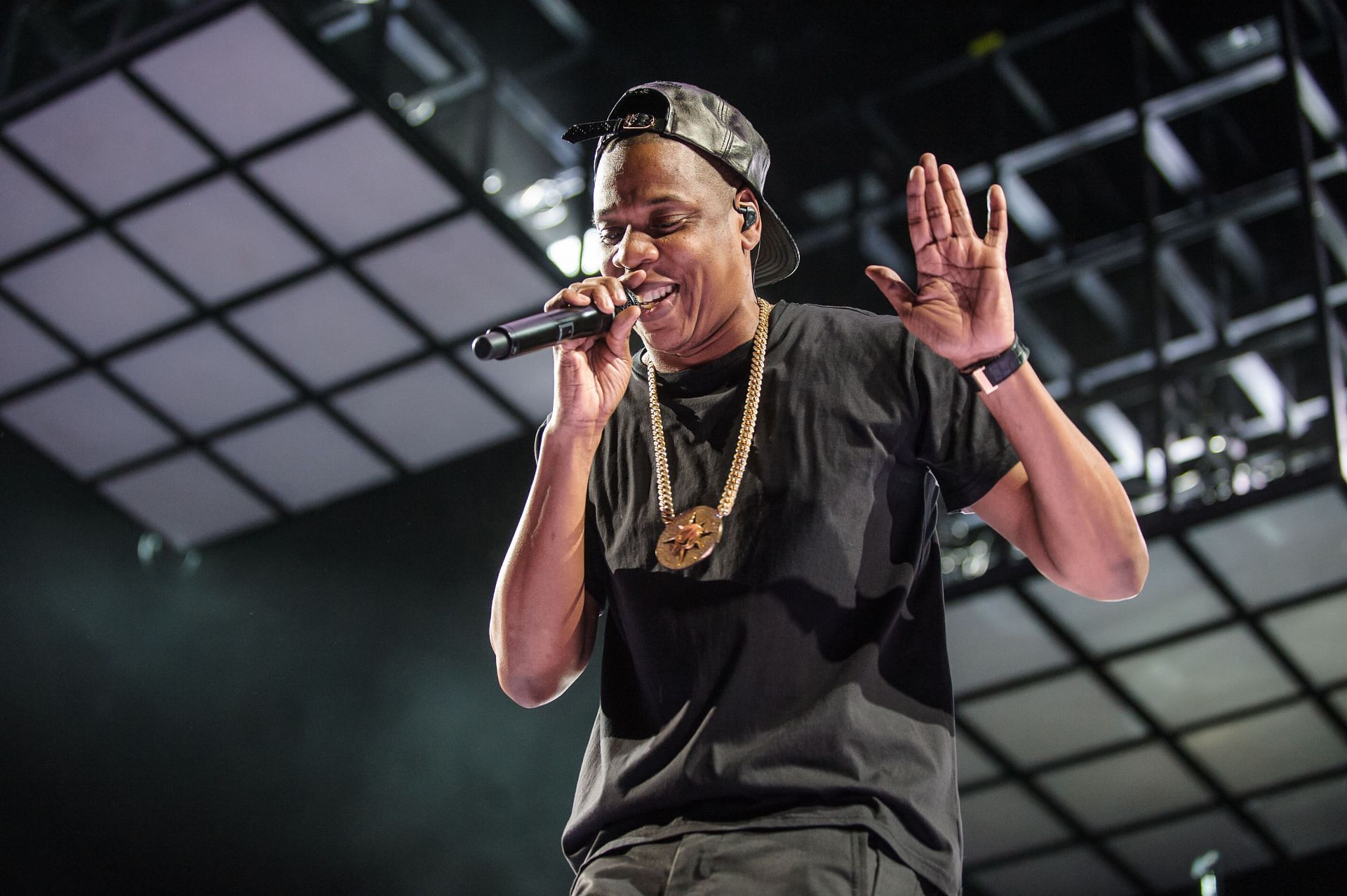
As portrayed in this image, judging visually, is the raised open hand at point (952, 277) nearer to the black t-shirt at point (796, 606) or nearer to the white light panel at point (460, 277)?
the black t-shirt at point (796, 606)

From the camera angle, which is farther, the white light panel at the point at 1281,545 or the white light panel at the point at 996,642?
the white light panel at the point at 996,642

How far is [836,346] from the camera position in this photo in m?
2.08

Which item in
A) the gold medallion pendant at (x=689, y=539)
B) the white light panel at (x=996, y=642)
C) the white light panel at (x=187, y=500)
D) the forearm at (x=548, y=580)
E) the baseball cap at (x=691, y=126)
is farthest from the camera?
the white light panel at (x=187, y=500)

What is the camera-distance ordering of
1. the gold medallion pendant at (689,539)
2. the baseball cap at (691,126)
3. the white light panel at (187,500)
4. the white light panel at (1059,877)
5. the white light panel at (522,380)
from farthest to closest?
the white light panel at (1059,877) < the white light panel at (187,500) < the white light panel at (522,380) < the baseball cap at (691,126) < the gold medallion pendant at (689,539)

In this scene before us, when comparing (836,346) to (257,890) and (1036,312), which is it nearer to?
(257,890)

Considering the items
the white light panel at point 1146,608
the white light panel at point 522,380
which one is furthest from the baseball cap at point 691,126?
the white light panel at point 1146,608

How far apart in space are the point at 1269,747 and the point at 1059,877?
1.54 metres

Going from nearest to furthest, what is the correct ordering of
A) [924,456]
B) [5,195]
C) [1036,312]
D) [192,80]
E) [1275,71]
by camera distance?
[924,456]
[192,80]
[5,195]
[1275,71]
[1036,312]

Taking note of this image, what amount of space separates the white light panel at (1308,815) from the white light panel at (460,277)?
499cm

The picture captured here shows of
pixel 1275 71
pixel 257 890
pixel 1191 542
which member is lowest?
pixel 257 890

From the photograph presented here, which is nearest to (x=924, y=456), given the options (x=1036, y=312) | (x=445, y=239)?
(x=445, y=239)

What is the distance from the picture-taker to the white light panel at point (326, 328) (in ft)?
27.2

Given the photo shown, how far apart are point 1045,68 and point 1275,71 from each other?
46.4 inches

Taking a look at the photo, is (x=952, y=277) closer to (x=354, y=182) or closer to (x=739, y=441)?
(x=739, y=441)
